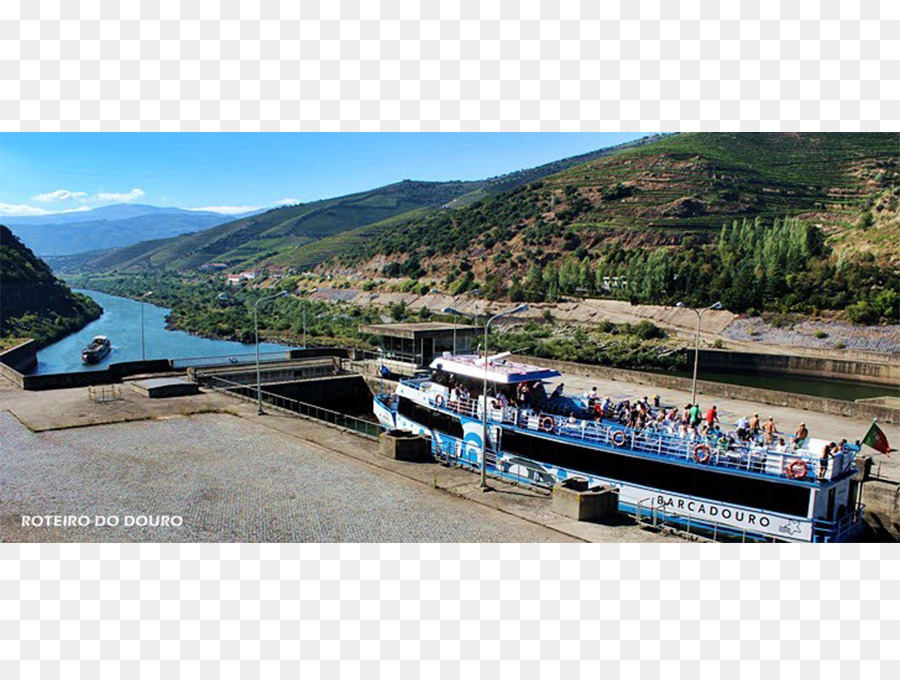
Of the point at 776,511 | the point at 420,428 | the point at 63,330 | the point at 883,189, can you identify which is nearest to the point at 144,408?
the point at 420,428

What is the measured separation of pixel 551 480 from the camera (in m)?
24.9

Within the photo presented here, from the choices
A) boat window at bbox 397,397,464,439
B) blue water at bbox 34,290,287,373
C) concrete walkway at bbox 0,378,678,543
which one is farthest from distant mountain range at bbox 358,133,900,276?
concrete walkway at bbox 0,378,678,543

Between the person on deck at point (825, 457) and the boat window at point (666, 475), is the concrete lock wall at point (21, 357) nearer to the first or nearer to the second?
the boat window at point (666, 475)

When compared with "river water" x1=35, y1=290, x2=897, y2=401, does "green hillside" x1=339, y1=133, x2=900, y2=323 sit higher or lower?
higher

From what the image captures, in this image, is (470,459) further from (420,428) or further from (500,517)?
(500,517)

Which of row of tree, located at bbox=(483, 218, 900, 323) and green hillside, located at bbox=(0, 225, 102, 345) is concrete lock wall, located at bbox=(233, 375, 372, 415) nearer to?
green hillside, located at bbox=(0, 225, 102, 345)

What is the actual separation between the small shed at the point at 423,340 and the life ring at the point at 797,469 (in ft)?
73.8

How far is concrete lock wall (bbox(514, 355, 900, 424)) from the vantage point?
33219mm

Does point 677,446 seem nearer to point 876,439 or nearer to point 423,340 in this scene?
point 876,439

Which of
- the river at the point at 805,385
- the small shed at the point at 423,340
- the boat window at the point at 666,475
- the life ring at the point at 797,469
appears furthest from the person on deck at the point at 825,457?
the river at the point at 805,385

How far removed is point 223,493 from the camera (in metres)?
21.1

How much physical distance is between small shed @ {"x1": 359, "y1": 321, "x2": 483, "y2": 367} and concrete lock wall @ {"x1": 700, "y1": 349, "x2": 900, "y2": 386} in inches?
1411

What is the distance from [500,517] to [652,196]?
12299cm

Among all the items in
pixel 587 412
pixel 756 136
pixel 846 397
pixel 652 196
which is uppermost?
pixel 756 136
